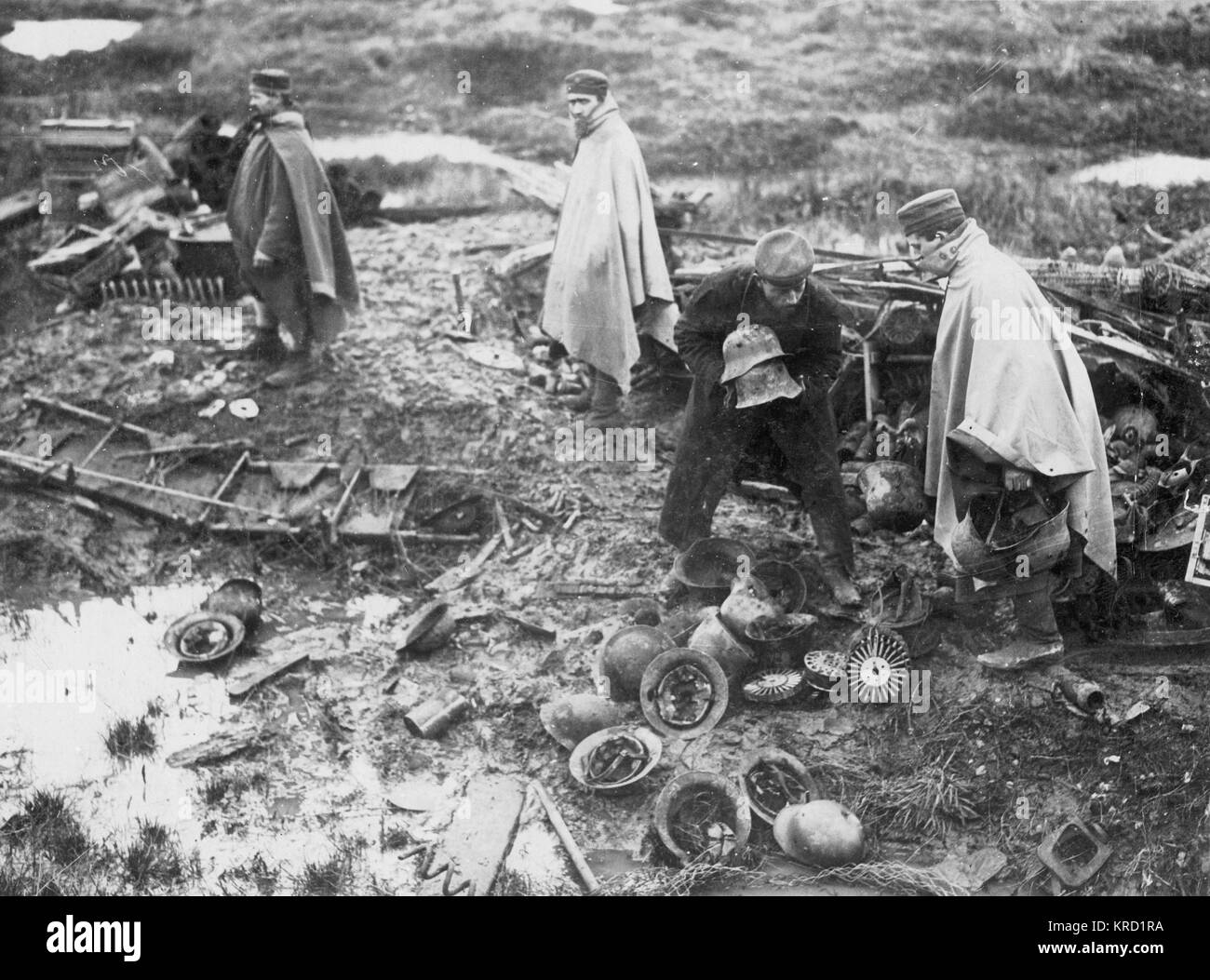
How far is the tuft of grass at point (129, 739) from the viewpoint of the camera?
5.63 meters

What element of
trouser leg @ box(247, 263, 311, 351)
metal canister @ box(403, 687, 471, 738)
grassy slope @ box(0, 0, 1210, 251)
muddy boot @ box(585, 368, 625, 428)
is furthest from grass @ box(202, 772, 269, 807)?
grassy slope @ box(0, 0, 1210, 251)

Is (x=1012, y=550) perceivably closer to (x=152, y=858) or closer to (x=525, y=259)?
(x=525, y=259)

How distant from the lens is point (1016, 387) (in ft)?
17.0

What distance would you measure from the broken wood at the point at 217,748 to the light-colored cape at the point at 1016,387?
3352 millimetres

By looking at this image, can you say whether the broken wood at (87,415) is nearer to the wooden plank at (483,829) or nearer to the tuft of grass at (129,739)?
the tuft of grass at (129,739)

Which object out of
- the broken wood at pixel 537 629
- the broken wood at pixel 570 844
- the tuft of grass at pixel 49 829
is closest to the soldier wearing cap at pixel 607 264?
the broken wood at pixel 537 629

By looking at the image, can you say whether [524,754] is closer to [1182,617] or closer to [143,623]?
[143,623]

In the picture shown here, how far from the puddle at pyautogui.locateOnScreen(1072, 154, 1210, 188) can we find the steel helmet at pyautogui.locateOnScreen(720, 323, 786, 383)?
2.27 meters

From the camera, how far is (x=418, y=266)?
7.43 meters

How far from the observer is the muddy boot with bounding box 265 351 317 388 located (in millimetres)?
6836

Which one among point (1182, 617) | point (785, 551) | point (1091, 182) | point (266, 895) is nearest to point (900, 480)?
point (785, 551)

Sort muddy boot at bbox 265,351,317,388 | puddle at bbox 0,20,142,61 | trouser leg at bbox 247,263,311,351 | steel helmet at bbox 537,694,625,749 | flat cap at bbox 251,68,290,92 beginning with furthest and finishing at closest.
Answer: trouser leg at bbox 247,263,311,351 < muddy boot at bbox 265,351,317,388 < flat cap at bbox 251,68,290,92 < puddle at bbox 0,20,142,61 < steel helmet at bbox 537,694,625,749

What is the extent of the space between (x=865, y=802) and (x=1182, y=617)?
A: 67.6 inches

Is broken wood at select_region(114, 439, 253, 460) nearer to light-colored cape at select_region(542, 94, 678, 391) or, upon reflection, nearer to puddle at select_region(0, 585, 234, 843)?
puddle at select_region(0, 585, 234, 843)
